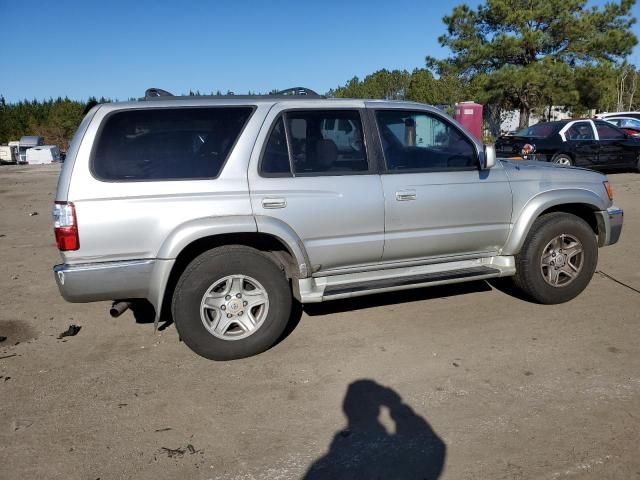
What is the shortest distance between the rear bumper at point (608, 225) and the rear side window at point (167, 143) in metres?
3.42

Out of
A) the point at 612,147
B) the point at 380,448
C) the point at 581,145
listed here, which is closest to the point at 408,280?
the point at 380,448

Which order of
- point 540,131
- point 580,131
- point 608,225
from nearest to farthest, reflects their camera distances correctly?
1. point 608,225
2. point 580,131
3. point 540,131

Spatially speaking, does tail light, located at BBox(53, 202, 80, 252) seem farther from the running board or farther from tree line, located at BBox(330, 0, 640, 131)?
tree line, located at BBox(330, 0, 640, 131)

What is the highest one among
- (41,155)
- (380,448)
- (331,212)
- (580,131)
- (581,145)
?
(41,155)

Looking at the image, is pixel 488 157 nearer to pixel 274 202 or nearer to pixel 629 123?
pixel 274 202

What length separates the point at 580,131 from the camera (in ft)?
46.1

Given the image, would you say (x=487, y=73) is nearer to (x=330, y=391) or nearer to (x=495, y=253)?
(x=495, y=253)

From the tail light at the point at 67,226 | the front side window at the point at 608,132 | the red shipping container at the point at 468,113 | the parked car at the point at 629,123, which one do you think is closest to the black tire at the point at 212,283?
the tail light at the point at 67,226

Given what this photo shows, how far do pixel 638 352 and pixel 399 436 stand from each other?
213 centimetres

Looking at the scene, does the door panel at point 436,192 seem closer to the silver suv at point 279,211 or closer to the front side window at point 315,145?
the silver suv at point 279,211

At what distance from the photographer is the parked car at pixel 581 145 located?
13867 mm

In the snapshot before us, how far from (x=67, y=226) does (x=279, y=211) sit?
1437 millimetres

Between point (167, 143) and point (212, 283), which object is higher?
point (167, 143)

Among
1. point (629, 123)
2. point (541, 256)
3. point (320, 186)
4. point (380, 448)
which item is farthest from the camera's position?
point (629, 123)
